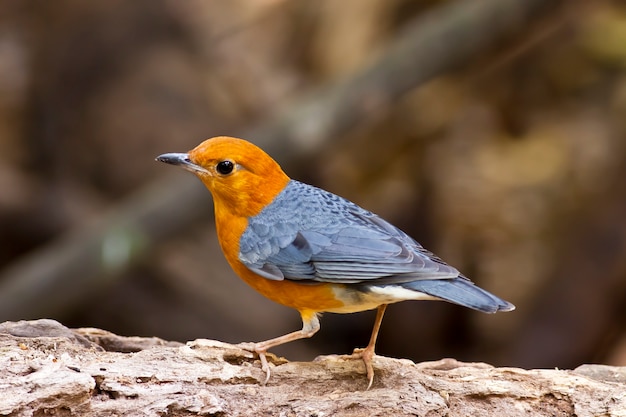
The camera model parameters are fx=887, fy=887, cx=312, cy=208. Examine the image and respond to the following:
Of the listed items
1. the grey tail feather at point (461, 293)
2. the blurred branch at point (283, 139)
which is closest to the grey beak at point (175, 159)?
the grey tail feather at point (461, 293)

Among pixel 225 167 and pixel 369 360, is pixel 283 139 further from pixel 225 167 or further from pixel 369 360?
pixel 369 360

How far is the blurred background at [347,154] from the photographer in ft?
28.9

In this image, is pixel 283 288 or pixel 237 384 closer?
pixel 237 384

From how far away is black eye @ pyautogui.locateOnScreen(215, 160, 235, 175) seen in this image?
5.09m

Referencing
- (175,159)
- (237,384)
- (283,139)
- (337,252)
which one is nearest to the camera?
(237,384)

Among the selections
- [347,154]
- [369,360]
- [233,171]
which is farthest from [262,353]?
[347,154]

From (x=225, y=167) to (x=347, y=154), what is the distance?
21.3 feet

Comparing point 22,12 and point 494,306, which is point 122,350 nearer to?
point 494,306

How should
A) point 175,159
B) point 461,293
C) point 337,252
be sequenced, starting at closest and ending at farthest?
point 461,293
point 337,252
point 175,159

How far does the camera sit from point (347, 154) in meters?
11.5

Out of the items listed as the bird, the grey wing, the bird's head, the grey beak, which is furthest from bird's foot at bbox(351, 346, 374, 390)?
the grey beak

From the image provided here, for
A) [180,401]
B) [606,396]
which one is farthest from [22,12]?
[606,396]

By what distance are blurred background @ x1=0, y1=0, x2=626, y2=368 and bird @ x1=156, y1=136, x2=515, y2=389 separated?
140 inches

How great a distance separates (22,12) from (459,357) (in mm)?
6623
